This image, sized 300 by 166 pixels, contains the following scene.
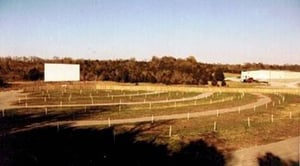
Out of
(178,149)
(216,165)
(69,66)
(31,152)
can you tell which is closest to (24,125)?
(31,152)

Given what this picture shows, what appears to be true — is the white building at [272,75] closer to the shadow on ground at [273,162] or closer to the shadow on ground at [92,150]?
the shadow on ground at [92,150]

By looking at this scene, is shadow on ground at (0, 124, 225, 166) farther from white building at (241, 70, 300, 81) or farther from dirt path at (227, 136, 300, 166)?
white building at (241, 70, 300, 81)

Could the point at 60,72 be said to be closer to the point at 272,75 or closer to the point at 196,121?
the point at 196,121

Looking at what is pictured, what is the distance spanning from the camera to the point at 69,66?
321 feet

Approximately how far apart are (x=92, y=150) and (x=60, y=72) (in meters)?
70.2

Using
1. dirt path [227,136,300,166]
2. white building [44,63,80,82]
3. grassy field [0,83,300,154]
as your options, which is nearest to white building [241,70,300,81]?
white building [44,63,80,82]

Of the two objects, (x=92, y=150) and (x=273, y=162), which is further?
(x=92, y=150)

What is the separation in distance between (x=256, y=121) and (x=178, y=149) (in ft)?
52.5

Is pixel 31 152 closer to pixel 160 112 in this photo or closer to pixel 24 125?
pixel 24 125

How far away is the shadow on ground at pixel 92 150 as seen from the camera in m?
23.1

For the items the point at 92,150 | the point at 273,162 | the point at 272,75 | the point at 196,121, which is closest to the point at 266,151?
the point at 273,162

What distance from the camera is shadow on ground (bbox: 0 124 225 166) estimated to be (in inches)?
911

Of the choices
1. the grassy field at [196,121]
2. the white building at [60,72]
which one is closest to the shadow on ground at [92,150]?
the grassy field at [196,121]

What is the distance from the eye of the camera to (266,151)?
26078 mm
